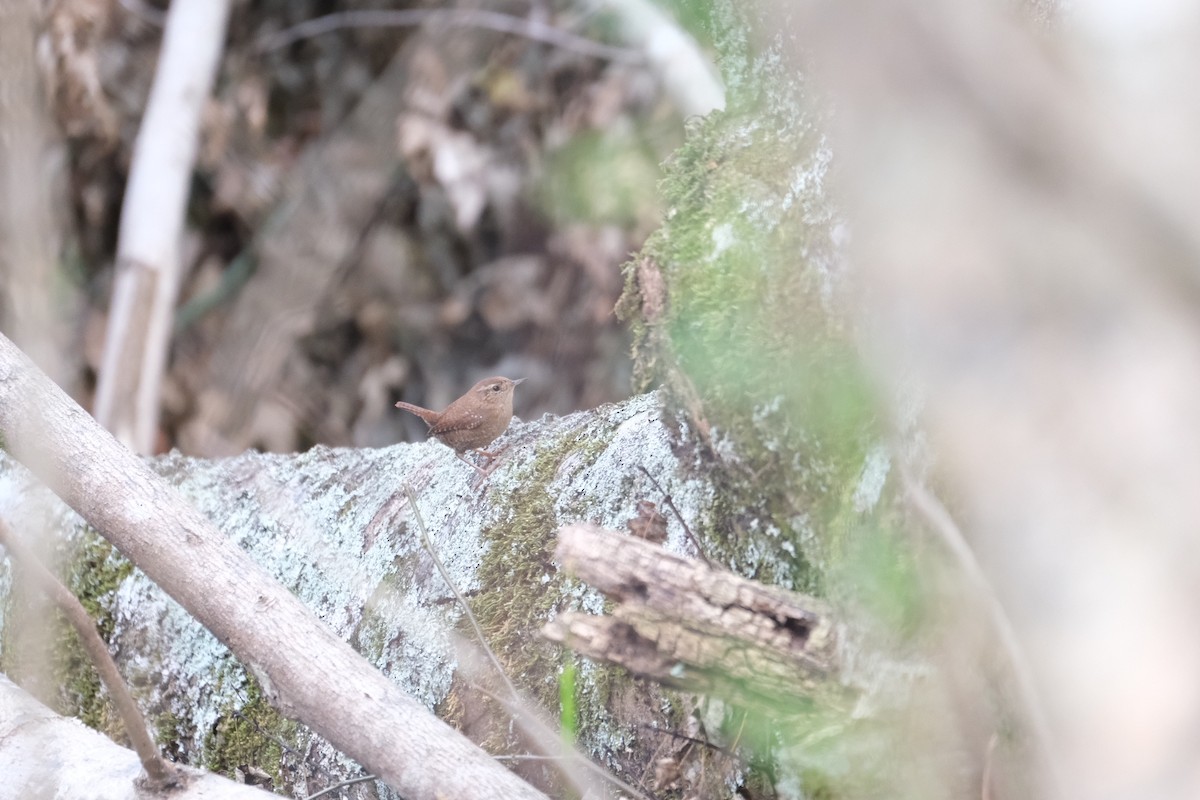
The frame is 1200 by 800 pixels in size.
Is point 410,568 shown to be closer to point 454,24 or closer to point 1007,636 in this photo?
point 1007,636

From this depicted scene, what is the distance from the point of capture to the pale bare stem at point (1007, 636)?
67 cm

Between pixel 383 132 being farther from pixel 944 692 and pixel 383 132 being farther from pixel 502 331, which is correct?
pixel 944 692

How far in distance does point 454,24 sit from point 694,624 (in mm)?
4080

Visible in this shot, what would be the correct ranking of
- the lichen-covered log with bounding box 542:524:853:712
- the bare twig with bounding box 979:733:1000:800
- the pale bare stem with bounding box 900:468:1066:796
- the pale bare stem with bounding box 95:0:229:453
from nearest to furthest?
the pale bare stem with bounding box 900:468:1066:796, the bare twig with bounding box 979:733:1000:800, the lichen-covered log with bounding box 542:524:853:712, the pale bare stem with bounding box 95:0:229:453

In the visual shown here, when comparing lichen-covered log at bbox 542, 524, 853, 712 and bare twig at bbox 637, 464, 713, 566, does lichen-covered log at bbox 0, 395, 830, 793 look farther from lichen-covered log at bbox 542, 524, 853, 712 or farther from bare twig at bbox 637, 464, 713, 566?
lichen-covered log at bbox 542, 524, 853, 712

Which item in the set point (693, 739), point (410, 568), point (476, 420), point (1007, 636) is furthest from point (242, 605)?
point (1007, 636)

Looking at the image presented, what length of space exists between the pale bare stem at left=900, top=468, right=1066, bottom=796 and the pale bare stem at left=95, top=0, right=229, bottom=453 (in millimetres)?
3977

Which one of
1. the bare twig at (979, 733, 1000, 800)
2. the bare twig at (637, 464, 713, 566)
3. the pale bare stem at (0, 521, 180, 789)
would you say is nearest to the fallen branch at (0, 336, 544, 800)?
the pale bare stem at (0, 521, 180, 789)

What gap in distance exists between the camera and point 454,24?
4.64 metres

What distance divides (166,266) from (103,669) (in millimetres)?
3234

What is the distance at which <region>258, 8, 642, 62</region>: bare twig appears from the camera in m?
4.50

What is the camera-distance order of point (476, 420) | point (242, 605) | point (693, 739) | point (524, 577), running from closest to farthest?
point (693, 739) → point (242, 605) → point (524, 577) → point (476, 420)

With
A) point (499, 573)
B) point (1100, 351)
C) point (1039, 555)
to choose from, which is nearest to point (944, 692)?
point (1039, 555)

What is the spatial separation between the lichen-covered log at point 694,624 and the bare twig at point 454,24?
12.0 ft
